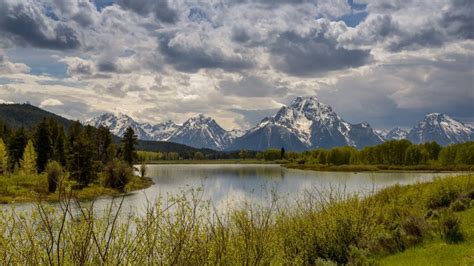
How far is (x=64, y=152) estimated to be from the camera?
86.1 metres

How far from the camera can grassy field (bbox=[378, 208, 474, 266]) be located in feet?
42.7

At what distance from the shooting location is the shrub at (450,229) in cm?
1562

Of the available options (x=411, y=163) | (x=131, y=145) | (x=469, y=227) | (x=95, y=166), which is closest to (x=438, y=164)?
(x=411, y=163)

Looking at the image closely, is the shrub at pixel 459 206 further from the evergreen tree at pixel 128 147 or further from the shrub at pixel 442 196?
the evergreen tree at pixel 128 147

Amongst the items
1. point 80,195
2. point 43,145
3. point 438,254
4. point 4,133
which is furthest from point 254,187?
point 4,133

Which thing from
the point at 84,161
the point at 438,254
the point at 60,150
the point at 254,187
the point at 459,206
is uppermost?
the point at 60,150

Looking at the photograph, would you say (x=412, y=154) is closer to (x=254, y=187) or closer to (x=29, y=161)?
(x=29, y=161)

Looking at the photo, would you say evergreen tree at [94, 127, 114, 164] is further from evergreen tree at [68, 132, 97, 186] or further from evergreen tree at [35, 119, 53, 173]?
evergreen tree at [68, 132, 97, 186]

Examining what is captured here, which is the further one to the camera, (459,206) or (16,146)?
(16,146)

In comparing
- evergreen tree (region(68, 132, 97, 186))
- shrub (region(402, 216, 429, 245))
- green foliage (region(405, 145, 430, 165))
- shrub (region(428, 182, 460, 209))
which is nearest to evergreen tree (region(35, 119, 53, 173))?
evergreen tree (region(68, 132, 97, 186))

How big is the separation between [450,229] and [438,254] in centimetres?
284

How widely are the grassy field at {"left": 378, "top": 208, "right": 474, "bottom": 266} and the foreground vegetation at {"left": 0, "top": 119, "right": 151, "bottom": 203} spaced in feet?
164

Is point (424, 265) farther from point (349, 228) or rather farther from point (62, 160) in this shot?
point (62, 160)

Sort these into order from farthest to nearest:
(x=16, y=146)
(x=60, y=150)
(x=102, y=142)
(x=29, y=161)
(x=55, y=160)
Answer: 1. (x=102, y=142)
2. (x=16, y=146)
3. (x=60, y=150)
4. (x=55, y=160)
5. (x=29, y=161)
